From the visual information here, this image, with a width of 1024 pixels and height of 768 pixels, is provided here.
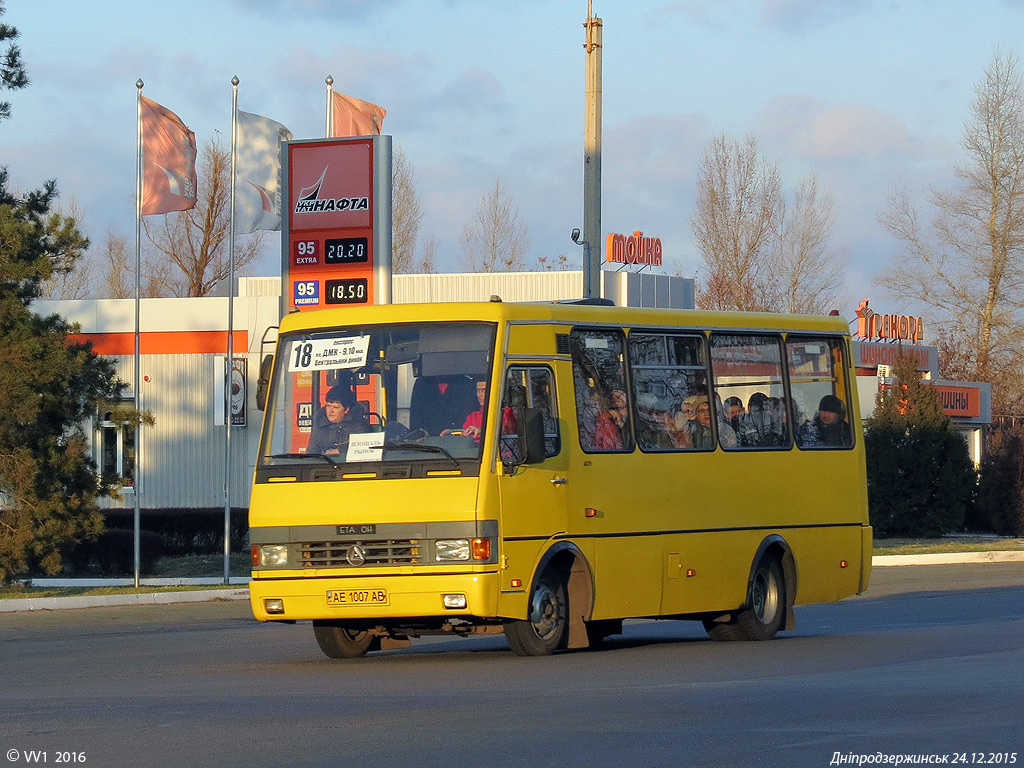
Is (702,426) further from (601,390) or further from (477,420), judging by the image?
(477,420)

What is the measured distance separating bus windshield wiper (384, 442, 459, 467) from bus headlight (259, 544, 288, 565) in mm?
1173

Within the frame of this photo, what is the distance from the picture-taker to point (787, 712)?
30.4 ft

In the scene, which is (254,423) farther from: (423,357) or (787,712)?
(787,712)

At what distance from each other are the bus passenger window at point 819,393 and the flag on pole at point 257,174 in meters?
13.9

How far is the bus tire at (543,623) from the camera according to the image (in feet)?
42.2

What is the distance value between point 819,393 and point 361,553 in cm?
592

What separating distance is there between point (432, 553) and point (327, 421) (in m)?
1.43

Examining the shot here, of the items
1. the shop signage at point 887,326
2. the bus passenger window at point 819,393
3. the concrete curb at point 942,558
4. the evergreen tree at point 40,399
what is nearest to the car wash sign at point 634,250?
the shop signage at point 887,326

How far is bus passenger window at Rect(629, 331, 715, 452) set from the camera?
565 inches

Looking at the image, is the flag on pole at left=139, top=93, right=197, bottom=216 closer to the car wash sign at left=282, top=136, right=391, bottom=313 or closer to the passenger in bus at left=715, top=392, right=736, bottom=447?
the car wash sign at left=282, top=136, right=391, bottom=313

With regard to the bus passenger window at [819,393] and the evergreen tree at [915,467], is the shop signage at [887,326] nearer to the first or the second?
the evergreen tree at [915,467]

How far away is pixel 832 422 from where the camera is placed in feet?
54.1

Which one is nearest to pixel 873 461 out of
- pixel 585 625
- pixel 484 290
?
pixel 484 290

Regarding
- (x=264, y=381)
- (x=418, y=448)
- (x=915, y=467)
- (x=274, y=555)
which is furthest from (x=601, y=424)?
(x=915, y=467)
